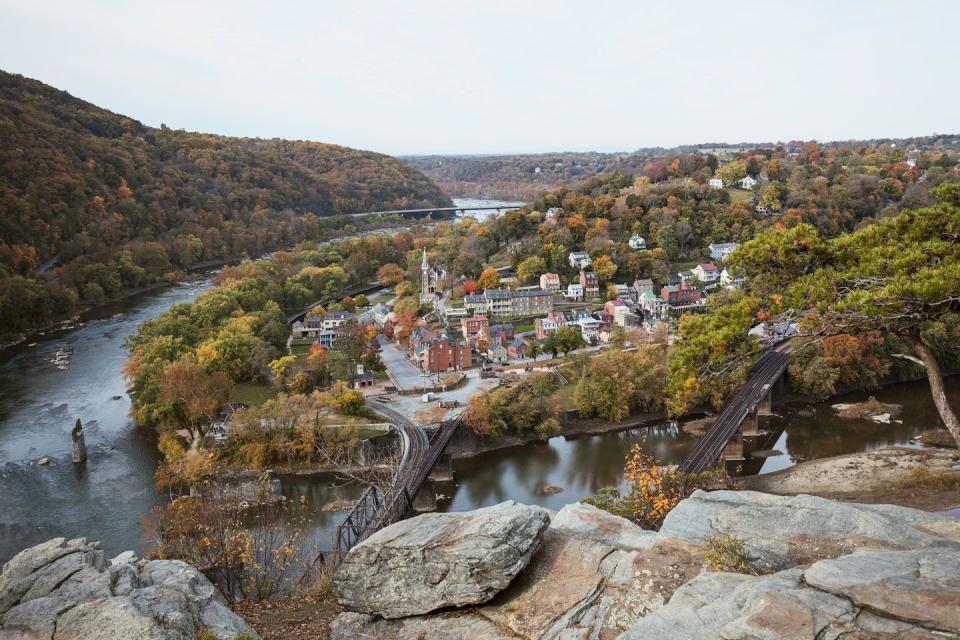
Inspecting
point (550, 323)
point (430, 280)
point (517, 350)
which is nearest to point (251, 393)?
point (517, 350)

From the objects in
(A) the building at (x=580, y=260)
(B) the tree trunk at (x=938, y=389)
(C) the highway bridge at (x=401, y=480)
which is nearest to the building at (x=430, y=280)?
(A) the building at (x=580, y=260)

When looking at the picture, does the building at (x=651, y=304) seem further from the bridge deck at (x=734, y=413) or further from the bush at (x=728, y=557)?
the bush at (x=728, y=557)

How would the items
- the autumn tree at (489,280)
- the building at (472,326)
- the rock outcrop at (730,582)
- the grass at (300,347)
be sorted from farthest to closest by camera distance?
the autumn tree at (489,280), the building at (472,326), the grass at (300,347), the rock outcrop at (730,582)

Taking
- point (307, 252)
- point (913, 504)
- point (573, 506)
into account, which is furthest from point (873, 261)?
point (307, 252)

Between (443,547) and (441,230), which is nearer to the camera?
(443,547)

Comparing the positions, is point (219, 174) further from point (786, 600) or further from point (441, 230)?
point (786, 600)
